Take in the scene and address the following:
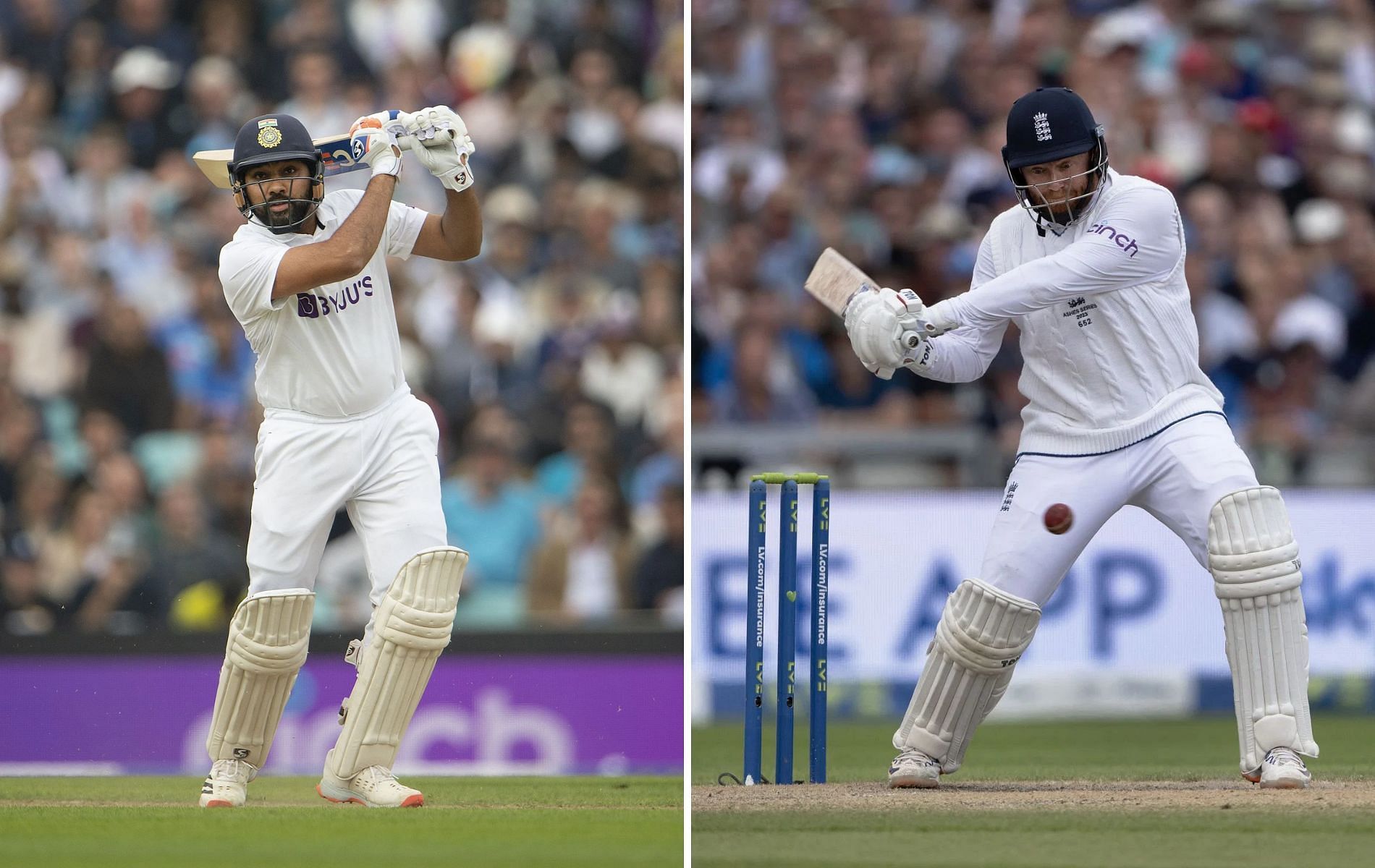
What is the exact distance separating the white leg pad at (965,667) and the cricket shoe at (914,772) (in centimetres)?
2

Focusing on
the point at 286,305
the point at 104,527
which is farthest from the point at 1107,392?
the point at 104,527

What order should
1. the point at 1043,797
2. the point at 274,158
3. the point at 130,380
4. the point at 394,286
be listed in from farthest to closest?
1. the point at 394,286
2. the point at 130,380
3. the point at 274,158
4. the point at 1043,797

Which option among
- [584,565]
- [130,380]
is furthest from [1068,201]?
[130,380]

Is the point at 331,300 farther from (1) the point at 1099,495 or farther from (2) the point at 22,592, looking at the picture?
(2) the point at 22,592

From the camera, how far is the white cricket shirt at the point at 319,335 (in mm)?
5980

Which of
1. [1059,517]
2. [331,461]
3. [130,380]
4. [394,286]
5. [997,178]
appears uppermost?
[997,178]

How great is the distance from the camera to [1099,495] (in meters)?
5.87

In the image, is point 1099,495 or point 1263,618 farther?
point 1099,495

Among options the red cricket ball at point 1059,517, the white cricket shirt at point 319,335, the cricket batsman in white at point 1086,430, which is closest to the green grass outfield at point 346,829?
the cricket batsman in white at point 1086,430

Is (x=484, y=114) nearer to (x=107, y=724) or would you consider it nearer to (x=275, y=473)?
(x=107, y=724)

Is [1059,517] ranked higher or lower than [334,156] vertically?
lower

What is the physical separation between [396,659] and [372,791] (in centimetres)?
41

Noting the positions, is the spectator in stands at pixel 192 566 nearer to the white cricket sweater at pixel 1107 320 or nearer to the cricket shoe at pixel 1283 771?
the white cricket sweater at pixel 1107 320

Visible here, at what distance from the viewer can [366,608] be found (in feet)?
31.5
